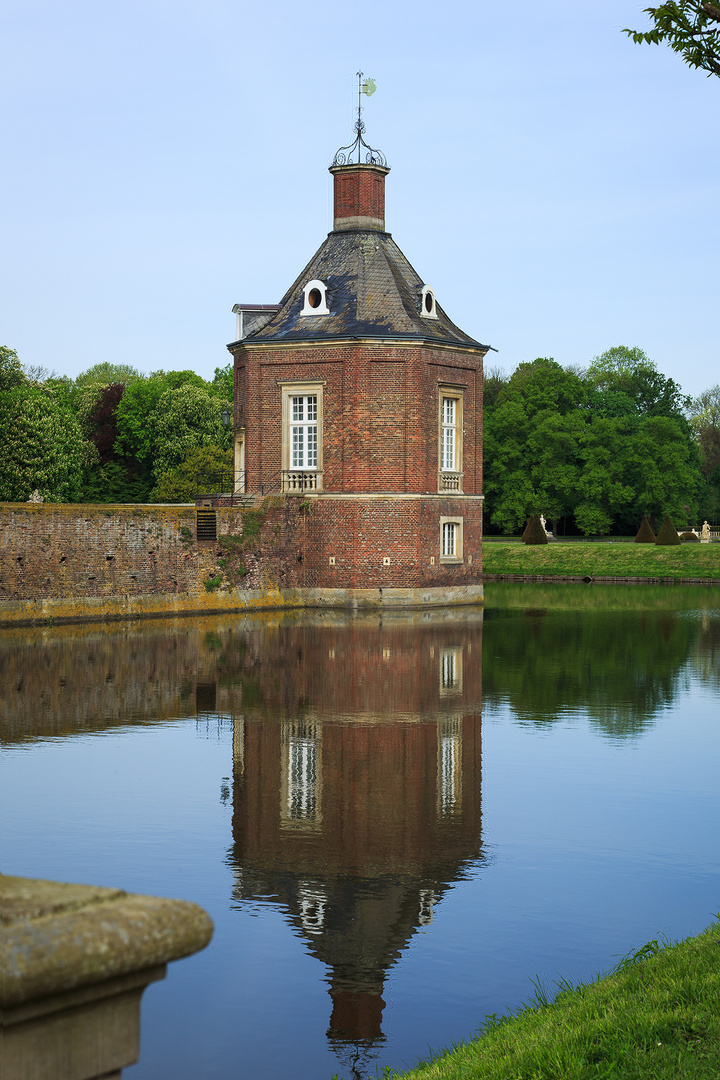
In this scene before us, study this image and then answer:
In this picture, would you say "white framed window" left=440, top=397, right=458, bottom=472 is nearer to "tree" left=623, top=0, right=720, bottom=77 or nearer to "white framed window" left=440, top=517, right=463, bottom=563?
"white framed window" left=440, top=517, right=463, bottom=563

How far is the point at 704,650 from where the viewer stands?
26531mm

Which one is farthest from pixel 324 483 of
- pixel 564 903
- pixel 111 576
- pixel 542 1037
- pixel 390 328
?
pixel 542 1037

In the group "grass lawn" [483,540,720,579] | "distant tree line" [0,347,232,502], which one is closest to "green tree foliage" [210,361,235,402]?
"distant tree line" [0,347,232,502]

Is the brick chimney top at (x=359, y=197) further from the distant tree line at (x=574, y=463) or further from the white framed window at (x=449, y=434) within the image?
the distant tree line at (x=574, y=463)

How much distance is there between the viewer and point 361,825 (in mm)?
10914

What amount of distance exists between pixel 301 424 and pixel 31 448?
30.0m

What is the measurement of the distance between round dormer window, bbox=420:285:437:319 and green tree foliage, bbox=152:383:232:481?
3722 centimetres

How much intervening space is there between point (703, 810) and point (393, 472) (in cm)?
2468

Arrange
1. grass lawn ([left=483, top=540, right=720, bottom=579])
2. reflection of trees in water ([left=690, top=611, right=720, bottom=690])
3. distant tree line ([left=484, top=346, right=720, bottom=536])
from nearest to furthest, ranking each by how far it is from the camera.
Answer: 1. reflection of trees in water ([left=690, top=611, right=720, bottom=690])
2. grass lawn ([left=483, top=540, right=720, bottom=579])
3. distant tree line ([left=484, top=346, right=720, bottom=536])

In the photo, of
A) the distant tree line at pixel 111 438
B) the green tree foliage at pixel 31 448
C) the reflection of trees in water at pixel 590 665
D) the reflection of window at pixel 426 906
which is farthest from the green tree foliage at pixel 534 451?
the reflection of window at pixel 426 906

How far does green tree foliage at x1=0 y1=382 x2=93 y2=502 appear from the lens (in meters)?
62.3

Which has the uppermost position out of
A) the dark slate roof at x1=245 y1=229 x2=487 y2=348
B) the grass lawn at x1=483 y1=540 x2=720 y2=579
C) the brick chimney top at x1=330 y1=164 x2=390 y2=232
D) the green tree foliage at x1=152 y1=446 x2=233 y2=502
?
the brick chimney top at x1=330 y1=164 x2=390 y2=232

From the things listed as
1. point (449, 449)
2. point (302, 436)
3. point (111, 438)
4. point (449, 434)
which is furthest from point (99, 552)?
point (111, 438)

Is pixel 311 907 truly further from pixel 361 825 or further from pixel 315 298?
pixel 315 298
